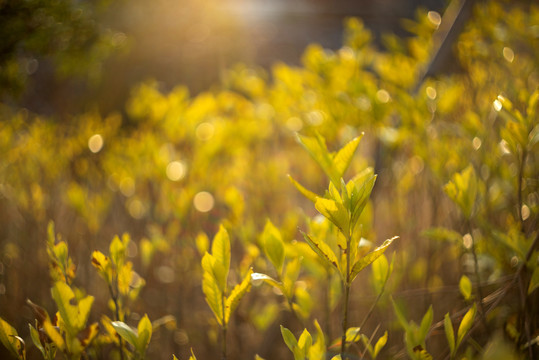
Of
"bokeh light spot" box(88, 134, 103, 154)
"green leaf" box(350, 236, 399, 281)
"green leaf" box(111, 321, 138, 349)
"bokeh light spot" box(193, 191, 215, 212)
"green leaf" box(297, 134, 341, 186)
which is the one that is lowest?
"bokeh light spot" box(193, 191, 215, 212)

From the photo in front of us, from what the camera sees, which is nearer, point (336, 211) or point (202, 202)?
point (336, 211)

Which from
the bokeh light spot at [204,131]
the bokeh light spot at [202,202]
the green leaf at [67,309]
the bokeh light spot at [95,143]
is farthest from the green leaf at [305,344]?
the bokeh light spot at [95,143]

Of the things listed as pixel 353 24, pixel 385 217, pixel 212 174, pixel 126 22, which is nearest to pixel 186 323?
pixel 212 174

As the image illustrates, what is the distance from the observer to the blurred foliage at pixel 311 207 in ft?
3.68

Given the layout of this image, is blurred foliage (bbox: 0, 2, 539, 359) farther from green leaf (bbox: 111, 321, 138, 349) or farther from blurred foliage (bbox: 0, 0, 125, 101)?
blurred foliage (bbox: 0, 0, 125, 101)

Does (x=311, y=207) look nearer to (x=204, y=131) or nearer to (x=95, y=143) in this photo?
(x=204, y=131)

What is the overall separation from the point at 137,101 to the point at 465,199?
1.80 m

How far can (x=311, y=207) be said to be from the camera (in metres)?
2.26

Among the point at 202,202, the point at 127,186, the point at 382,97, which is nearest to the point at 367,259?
the point at 382,97

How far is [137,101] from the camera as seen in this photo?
2189mm

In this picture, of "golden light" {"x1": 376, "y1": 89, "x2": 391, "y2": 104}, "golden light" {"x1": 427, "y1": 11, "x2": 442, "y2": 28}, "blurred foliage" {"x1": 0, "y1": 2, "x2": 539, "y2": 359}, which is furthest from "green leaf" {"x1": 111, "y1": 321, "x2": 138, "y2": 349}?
"golden light" {"x1": 427, "y1": 11, "x2": 442, "y2": 28}

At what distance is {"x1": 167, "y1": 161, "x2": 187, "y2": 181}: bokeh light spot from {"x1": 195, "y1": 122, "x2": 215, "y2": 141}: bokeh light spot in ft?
0.75

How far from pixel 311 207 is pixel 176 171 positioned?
0.94 metres

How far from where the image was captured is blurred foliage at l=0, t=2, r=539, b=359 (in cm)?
112
